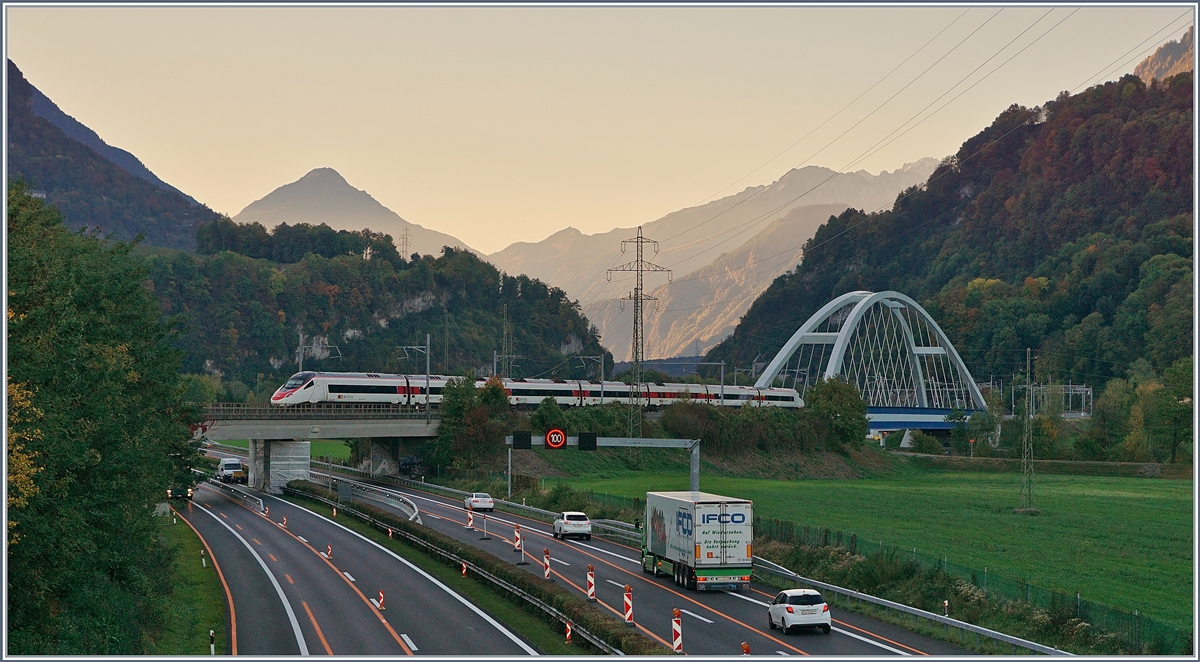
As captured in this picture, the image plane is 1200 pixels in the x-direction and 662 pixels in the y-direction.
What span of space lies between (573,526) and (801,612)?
26343 millimetres

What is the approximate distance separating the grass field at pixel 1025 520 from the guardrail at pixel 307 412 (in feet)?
59.8

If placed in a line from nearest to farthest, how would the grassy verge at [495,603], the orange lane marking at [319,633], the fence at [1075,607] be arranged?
the fence at [1075,607], the orange lane marking at [319,633], the grassy verge at [495,603]

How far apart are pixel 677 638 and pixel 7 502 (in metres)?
16.4

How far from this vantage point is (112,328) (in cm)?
3600

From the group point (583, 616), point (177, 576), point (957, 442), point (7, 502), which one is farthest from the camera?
point (957, 442)

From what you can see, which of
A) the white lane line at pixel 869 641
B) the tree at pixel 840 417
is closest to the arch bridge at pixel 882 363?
the tree at pixel 840 417

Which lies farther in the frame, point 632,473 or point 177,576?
point 632,473

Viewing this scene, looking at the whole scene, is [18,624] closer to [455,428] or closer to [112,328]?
[112,328]

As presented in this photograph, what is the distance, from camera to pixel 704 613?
119ft

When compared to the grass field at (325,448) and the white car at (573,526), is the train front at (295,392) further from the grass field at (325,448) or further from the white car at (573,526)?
the grass field at (325,448)

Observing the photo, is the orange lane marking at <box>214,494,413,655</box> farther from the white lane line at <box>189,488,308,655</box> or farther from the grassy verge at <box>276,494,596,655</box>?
the grassy verge at <box>276,494,596,655</box>

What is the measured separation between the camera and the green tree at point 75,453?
26.7m

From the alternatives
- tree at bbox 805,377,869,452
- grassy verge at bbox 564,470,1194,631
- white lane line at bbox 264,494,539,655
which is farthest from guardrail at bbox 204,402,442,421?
tree at bbox 805,377,869,452

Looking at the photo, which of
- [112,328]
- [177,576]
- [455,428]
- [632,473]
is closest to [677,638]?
[112,328]
